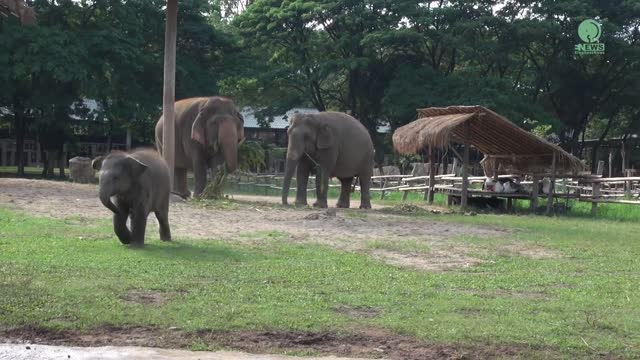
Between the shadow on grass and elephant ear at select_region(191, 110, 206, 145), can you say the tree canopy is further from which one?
the shadow on grass

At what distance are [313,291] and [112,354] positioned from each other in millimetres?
2512

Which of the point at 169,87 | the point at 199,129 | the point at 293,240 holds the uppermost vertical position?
the point at 169,87

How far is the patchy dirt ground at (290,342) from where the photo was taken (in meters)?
6.24

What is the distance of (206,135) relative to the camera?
62.5 feet

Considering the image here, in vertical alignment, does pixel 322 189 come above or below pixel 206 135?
below

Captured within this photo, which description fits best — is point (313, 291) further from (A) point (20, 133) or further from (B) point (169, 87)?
(A) point (20, 133)

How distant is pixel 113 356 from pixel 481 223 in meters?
11.3

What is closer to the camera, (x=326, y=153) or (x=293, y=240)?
(x=293, y=240)

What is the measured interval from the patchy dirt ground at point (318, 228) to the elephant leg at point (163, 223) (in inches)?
21.3

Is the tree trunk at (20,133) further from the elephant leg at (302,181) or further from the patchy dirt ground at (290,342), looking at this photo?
the patchy dirt ground at (290,342)

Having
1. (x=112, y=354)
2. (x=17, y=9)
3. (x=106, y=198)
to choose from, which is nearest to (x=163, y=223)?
(x=106, y=198)

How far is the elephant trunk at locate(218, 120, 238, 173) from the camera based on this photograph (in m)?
18.6

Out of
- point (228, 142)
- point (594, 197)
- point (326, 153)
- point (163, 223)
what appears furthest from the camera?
point (594, 197)

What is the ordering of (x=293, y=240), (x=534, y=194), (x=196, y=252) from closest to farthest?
1. (x=196, y=252)
2. (x=293, y=240)
3. (x=534, y=194)
